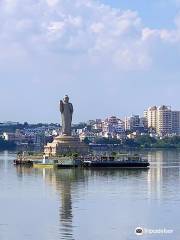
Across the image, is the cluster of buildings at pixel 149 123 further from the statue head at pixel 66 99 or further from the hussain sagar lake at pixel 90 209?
the hussain sagar lake at pixel 90 209

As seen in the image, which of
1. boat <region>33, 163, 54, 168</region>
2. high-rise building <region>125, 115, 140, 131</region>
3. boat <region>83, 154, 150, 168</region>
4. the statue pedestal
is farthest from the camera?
high-rise building <region>125, 115, 140, 131</region>

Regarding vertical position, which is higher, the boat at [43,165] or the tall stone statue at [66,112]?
the tall stone statue at [66,112]

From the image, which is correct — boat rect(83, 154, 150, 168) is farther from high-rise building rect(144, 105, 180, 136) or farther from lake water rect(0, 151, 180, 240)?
high-rise building rect(144, 105, 180, 136)

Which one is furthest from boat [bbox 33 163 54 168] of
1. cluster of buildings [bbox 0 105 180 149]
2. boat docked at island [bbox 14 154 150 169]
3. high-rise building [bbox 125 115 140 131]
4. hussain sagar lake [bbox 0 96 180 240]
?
high-rise building [bbox 125 115 140 131]

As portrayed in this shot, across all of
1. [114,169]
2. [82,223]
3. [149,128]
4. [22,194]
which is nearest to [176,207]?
[82,223]

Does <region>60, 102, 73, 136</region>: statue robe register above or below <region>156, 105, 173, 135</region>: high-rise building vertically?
below

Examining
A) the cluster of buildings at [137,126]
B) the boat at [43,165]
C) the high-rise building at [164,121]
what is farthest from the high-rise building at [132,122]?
the boat at [43,165]

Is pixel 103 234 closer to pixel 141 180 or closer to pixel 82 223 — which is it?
pixel 82 223

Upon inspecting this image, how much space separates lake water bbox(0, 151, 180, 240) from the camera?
60.7ft

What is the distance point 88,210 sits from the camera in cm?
2253

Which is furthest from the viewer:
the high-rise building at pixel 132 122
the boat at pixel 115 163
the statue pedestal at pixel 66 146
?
the high-rise building at pixel 132 122

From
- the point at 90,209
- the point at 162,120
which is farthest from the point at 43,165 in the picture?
the point at 162,120

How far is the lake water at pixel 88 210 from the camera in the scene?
60.7 ft

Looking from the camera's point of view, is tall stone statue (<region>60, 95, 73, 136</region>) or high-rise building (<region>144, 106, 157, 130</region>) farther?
high-rise building (<region>144, 106, 157, 130</region>)
